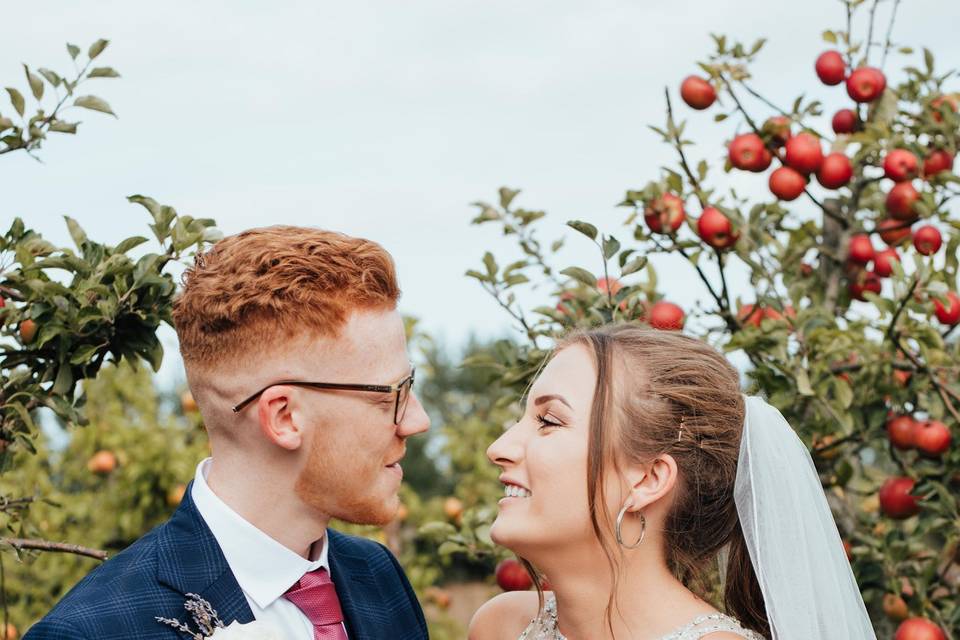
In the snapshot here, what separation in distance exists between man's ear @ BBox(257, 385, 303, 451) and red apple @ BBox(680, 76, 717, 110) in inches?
86.8

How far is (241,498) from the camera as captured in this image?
2299 mm

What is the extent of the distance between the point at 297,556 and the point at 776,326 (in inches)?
65.3

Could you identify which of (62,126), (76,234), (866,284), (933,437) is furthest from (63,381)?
(866,284)

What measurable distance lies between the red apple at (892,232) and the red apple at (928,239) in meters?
0.22

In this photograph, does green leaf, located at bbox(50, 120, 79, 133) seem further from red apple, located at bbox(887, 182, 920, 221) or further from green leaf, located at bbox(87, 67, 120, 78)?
red apple, located at bbox(887, 182, 920, 221)

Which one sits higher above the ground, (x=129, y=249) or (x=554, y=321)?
(x=129, y=249)

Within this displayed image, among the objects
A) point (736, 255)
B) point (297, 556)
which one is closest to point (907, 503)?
point (736, 255)

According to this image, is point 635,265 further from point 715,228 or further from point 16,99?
point 16,99

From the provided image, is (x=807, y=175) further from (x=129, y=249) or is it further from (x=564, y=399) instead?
(x=129, y=249)

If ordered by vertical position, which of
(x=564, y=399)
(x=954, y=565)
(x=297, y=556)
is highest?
(x=564, y=399)

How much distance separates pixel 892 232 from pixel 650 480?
1.90 m

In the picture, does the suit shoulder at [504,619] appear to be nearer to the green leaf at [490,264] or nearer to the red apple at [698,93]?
the green leaf at [490,264]

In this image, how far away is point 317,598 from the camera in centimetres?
236

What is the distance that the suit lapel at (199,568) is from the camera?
7.16 ft
